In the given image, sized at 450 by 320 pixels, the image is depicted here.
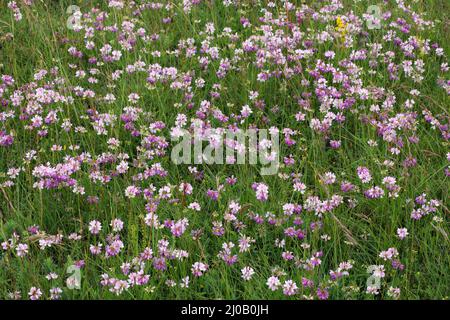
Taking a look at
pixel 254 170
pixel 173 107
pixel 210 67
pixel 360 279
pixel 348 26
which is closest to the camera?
pixel 360 279

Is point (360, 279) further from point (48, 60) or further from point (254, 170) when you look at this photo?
point (48, 60)

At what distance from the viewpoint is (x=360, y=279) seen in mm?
4250

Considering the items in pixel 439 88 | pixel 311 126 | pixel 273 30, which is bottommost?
pixel 311 126

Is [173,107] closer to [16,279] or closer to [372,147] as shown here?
[372,147]

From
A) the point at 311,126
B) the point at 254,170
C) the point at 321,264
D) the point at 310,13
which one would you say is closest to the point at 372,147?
the point at 311,126

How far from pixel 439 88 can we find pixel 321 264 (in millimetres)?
2509

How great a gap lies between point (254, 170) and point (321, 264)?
1.08 metres

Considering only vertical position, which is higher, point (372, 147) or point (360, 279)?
point (372, 147)

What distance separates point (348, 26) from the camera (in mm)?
6613
